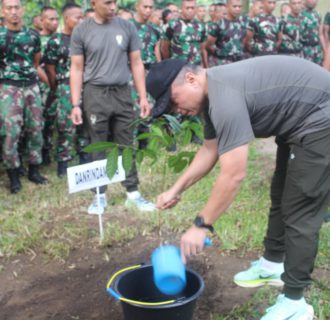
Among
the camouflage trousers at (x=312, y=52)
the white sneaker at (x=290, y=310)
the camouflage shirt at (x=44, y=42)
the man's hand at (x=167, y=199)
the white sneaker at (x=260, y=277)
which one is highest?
the camouflage shirt at (x=44, y=42)

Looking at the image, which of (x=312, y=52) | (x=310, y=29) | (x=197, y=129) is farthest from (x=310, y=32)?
(x=197, y=129)

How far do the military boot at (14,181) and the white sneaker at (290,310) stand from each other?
9.20 feet

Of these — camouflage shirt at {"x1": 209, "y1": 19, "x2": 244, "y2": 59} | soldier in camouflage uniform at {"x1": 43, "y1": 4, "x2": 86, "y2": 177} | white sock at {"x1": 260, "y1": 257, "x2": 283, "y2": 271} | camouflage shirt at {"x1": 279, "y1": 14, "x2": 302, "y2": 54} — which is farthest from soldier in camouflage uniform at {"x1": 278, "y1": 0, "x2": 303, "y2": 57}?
white sock at {"x1": 260, "y1": 257, "x2": 283, "y2": 271}

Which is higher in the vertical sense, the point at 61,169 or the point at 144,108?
the point at 144,108

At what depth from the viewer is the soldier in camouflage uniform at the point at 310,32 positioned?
7.29m

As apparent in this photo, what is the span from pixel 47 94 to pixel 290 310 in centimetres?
350

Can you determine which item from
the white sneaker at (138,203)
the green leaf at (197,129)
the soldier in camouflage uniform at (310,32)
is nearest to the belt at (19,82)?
the white sneaker at (138,203)

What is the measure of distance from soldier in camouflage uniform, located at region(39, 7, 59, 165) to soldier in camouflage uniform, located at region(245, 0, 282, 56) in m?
2.87

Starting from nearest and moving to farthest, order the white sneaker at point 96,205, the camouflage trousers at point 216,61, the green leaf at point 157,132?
the green leaf at point 157,132 < the white sneaker at point 96,205 < the camouflage trousers at point 216,61

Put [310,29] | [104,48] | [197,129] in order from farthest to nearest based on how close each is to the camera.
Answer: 1. [310,29]
2. [104,48]
3. [197,129]

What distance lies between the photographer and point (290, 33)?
7145 mm

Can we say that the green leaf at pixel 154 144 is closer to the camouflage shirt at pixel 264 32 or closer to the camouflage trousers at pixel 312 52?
the camouflage shirt at pixel 264 32

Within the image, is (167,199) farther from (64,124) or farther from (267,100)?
(64,124)

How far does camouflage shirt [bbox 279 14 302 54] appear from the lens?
281 inches
